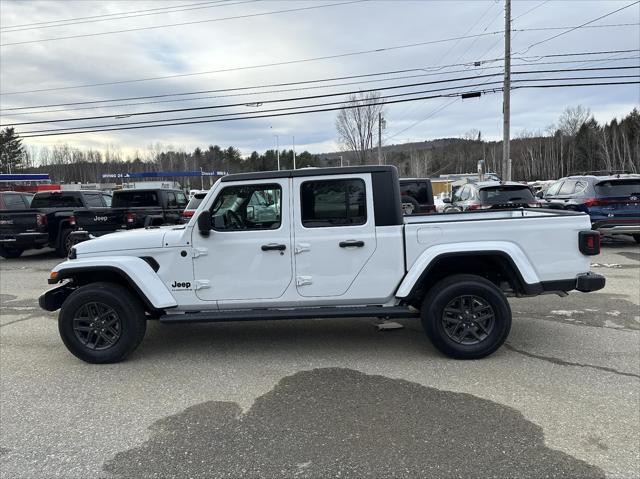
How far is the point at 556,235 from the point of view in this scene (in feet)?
14.9

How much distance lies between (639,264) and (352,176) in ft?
27.0

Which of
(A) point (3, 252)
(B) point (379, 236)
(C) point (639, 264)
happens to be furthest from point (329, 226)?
(A) point (3, 252)

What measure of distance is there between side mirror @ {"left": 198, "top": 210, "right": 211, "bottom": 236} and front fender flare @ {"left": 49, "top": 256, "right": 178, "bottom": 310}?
0.67 metres

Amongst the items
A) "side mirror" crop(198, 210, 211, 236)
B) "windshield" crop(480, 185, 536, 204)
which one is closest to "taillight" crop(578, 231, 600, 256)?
"side mirror" crop(198, 210, 211, 236)

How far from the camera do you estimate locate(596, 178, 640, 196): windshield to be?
11.3 meters

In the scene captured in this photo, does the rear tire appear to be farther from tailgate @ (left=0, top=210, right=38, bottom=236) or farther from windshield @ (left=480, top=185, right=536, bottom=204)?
windshield @ (left=480, top=185, right=536, bottom=204)

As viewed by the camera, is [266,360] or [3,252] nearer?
[266,360]

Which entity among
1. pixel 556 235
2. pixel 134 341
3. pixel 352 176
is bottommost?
pixel 134 341

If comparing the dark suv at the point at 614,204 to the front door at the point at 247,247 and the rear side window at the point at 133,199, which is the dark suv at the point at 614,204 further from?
the rear side window at the point at 133,199

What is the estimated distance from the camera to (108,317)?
15.6 ft

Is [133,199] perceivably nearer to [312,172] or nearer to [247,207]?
[247,207]

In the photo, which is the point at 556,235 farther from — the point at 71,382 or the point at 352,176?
the point at 71,382

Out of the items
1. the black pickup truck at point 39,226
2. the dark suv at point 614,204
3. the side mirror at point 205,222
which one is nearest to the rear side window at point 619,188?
the dark suv at point 614,204

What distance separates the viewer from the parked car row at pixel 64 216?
12328 millimetres
